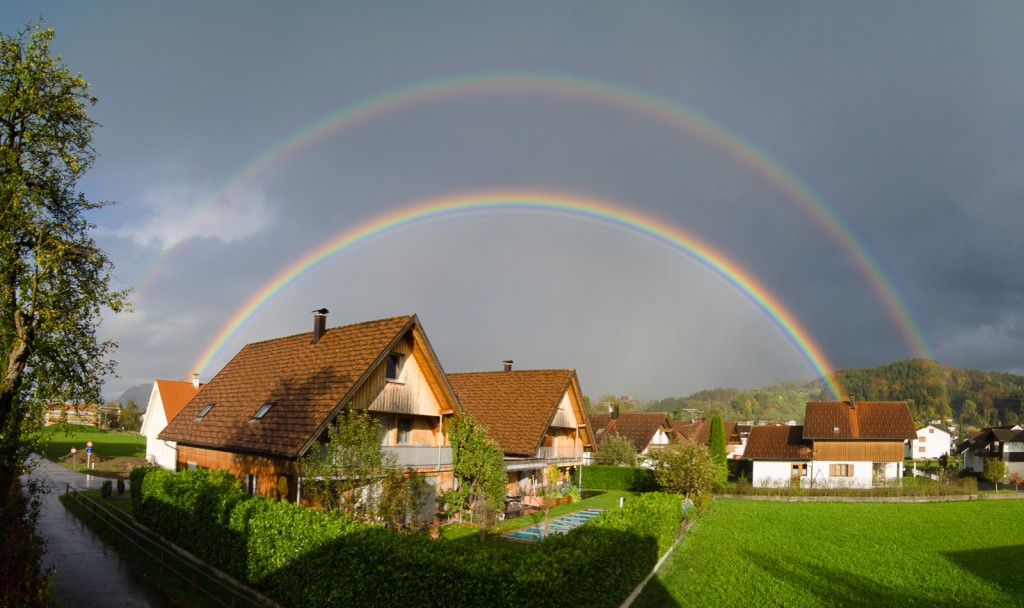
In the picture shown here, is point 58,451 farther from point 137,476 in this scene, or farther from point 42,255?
point 42,255

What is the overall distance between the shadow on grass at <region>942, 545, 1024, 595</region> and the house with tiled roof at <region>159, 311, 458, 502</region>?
19.3 m

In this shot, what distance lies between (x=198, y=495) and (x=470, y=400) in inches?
901

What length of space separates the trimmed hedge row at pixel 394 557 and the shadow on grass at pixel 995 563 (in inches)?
380

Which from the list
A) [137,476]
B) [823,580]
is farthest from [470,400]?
[823,580]

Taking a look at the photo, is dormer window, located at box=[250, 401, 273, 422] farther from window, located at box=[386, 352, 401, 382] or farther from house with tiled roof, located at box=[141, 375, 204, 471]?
house with tiled roof, located at box=[141, 375, 204, 471]

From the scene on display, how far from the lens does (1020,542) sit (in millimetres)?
24469

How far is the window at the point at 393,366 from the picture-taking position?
25672mm

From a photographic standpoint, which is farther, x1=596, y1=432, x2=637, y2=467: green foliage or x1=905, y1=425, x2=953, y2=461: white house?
x1=905, y1=425, x2=953, y2=461: white house

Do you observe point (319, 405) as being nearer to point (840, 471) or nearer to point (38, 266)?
point (38, 266)

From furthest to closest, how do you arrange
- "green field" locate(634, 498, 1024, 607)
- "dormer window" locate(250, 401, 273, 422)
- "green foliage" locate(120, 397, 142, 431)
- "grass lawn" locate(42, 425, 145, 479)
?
1. "green foliage" locate(120, 397, 142, 431)
2. "grass lawn" locate(42, 425, 145, 479)
3. "dormer window" locate(250, 401, 273, 422)
4. "green field" locate(634, 498, 1024, 607)

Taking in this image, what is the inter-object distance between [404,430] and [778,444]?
44.7 meters

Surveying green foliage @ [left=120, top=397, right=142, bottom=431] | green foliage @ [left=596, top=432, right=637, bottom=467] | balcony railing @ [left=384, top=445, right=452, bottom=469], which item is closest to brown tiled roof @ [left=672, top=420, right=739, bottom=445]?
green foliage @ [left=596, top=432, right=637, bottom=467]

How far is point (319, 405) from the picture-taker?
22.7 m

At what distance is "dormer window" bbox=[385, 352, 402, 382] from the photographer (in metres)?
25.6
